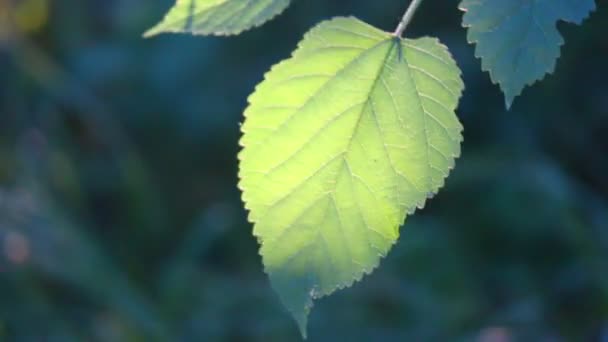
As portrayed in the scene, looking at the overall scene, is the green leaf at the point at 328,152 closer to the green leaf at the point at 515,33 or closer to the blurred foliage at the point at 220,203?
the green leaf at the point at 515,33

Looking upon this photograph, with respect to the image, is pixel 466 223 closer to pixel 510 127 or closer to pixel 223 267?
pixel 510 127

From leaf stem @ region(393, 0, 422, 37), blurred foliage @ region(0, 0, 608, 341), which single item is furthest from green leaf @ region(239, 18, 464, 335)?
blurred foliage @ region(0, 0, 608, 341)

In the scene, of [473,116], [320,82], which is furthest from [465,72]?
[320,82]

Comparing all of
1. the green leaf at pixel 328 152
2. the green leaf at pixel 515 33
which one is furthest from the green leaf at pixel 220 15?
the green leaf at pixel 515 33

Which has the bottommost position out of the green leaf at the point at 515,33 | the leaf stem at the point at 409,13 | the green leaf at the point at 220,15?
the green leaf at the point at 515,33

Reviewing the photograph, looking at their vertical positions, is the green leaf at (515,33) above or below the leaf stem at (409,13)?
below

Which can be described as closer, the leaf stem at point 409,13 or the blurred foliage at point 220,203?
the leaf stem at point 409,13
